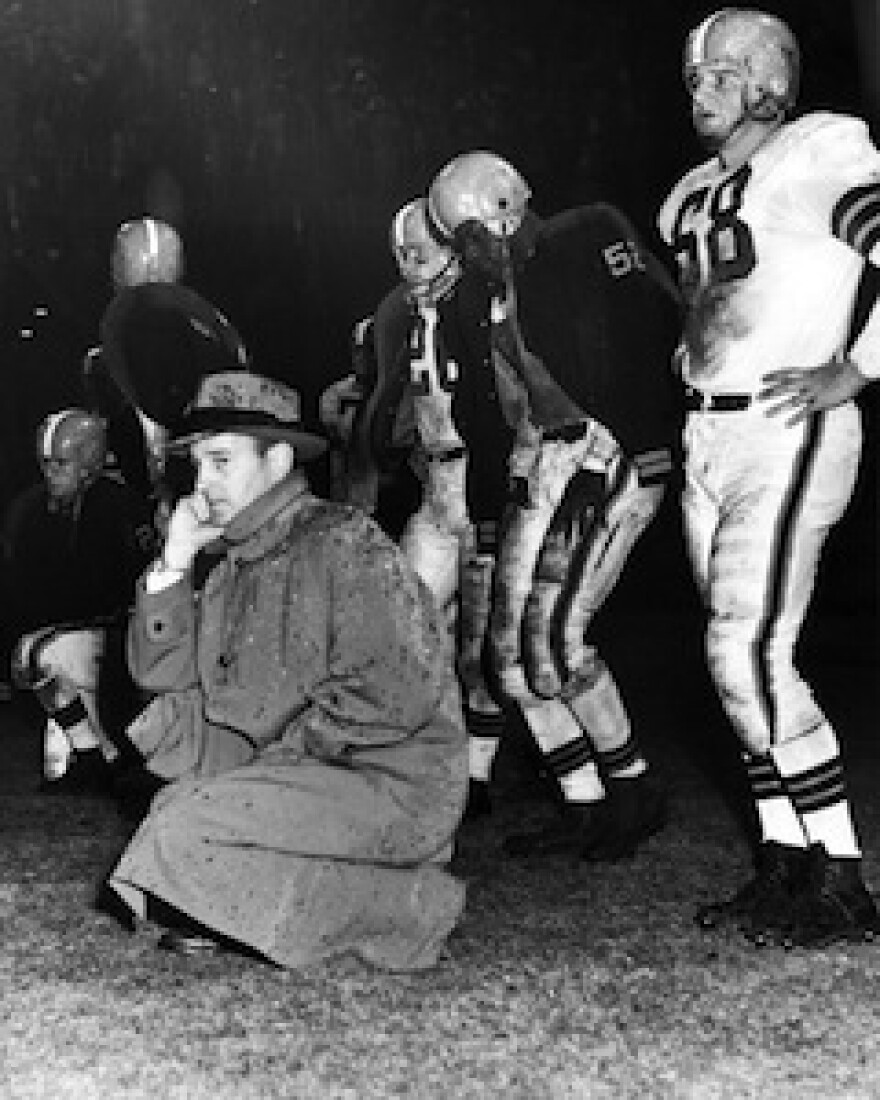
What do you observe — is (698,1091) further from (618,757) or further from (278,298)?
(278,298)

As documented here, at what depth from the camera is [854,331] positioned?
10.9 feet

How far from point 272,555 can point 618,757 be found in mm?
1379

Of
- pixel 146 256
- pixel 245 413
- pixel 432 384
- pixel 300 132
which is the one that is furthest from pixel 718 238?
pixel 300 132

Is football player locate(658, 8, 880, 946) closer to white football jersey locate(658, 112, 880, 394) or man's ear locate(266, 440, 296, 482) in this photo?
white football jersey locate(658, 112, 880, 394)

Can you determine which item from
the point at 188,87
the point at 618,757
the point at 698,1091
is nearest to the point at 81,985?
the point at 698,1091

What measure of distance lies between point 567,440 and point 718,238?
904 mm

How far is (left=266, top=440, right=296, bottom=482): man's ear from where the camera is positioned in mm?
3223

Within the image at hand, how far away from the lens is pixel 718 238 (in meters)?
3.38

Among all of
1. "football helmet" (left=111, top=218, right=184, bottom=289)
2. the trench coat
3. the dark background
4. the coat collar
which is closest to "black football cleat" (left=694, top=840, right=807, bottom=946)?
the trench coat

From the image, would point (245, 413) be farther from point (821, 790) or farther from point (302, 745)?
point (821, 790)

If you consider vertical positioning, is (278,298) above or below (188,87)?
below

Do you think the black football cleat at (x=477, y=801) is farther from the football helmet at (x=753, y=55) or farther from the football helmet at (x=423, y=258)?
the football helmet at (x=753, y=55)

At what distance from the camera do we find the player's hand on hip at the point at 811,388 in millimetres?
3250

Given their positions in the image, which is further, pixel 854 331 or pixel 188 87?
pixel 188 87
